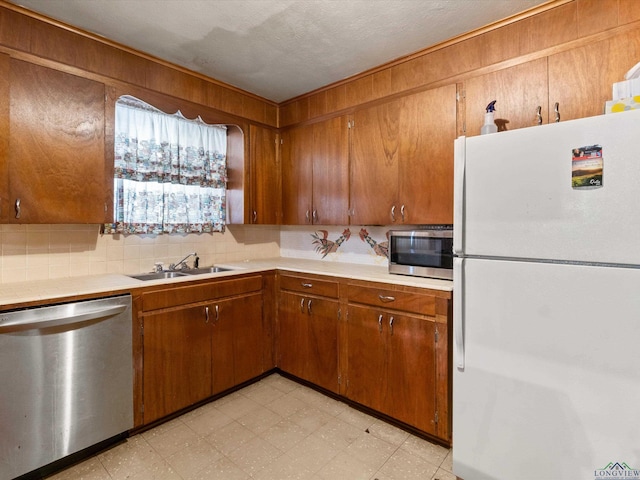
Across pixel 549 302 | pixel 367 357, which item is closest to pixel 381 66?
pixel 549 302

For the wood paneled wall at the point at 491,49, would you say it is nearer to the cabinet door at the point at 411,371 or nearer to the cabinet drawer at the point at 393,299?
the cabinet drawer at the point at 393,299

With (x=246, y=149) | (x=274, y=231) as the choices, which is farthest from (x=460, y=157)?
(x=274, y=231)

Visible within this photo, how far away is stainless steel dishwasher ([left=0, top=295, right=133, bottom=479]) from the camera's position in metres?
1.64

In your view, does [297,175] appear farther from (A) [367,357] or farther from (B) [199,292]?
(A) [367,357]

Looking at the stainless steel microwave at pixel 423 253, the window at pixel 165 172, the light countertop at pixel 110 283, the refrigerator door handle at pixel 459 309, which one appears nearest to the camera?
the refrigerator door handle at pixel 459 309

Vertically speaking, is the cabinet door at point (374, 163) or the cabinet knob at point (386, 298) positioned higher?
the cabinet door at point (374, 163)

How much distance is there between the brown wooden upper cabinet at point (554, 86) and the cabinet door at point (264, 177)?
1.80 meters

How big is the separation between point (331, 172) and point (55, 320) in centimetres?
210

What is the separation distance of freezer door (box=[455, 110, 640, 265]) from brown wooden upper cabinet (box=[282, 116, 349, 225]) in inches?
52.6

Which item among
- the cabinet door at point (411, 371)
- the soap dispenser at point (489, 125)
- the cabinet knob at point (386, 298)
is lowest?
the cabinet door at point (411, 371)

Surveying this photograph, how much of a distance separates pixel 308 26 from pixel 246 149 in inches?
49.9

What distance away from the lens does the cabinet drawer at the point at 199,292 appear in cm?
215

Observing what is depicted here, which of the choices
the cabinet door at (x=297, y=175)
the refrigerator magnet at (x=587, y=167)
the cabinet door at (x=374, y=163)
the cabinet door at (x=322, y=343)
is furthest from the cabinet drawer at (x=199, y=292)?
the refrigerator magnet at (x=587, y=167)

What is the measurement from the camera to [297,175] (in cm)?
315
